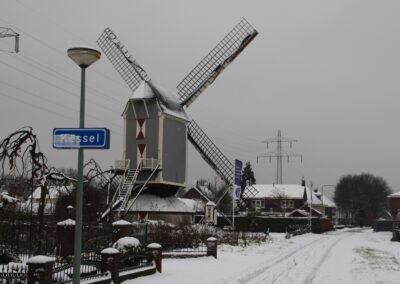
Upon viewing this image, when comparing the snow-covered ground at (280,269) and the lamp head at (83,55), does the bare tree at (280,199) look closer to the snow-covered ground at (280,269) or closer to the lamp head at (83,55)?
the snow-covered ground at (280,269)

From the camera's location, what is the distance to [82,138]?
10375 mm

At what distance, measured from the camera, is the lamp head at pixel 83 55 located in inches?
418

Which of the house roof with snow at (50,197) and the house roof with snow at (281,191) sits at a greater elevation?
the house roof with snow at (281,191)

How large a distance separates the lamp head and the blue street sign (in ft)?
4.32

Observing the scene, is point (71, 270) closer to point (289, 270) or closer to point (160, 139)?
point (289, 270)

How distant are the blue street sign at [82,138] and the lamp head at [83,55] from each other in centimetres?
132

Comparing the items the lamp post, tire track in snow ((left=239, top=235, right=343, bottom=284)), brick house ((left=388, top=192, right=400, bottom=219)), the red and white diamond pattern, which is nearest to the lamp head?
the lamp post

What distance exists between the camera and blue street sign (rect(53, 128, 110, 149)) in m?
10.3

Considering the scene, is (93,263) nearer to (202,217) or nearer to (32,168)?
(32,168)

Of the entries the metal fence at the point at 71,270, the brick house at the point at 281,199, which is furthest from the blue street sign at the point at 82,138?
the brick house at the point at 281,199

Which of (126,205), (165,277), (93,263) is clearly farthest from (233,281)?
(126,205)

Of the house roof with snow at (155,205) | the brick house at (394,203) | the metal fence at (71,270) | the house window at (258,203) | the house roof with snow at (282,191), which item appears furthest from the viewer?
the house window at (258,203)

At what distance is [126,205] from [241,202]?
2354 cm

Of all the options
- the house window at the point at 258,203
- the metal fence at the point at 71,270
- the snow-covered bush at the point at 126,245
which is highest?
the house window at the point at 258,203
